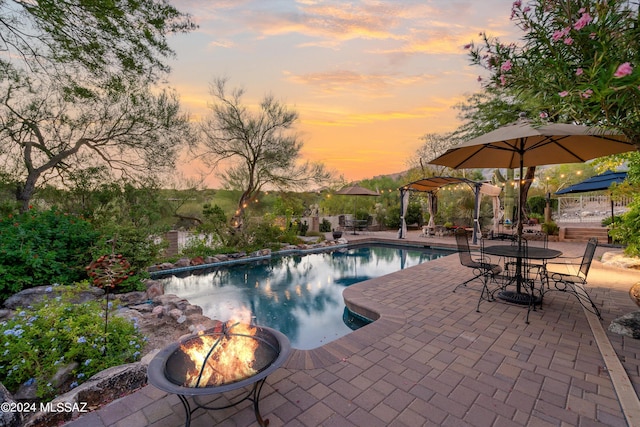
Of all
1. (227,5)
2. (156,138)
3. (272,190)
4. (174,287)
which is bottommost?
(174,287)

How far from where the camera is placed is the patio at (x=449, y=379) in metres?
1.75

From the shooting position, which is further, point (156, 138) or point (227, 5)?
point (156, 138)

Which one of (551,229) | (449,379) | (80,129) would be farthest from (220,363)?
(551,229)

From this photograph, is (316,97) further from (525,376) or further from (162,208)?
(525,376)

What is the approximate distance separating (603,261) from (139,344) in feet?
30.6

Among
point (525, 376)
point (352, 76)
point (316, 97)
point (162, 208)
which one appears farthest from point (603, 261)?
point (162, 208)

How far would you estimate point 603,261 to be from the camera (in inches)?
255

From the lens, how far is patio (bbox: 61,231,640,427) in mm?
1753

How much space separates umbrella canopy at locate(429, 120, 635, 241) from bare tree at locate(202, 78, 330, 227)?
25.0ft

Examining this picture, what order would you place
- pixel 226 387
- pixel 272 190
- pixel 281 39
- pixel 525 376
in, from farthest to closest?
pixel 272 190 → pixel 281 39 → pixel 525 376 → pixel 226 387

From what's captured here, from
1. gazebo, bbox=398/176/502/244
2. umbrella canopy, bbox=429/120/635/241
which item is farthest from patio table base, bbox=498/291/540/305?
gazebo, bbox=398/176/502/244

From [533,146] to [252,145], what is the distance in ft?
29.8

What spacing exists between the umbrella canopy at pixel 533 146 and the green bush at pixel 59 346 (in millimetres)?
4341

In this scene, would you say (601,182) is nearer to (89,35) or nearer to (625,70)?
(625,70)
